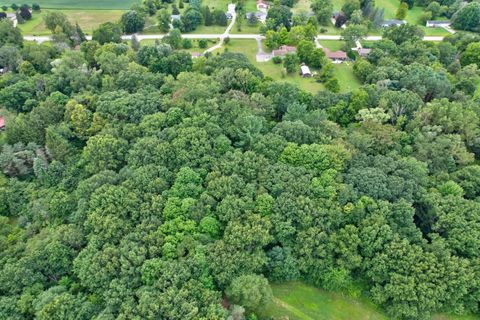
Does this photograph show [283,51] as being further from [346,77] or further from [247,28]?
[247,28]

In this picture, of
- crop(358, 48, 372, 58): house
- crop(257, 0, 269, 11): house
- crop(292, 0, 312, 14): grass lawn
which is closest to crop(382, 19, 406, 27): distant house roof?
crop(358, 48, 372, 58): house

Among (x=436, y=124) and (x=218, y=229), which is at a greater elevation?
(x=436, y=124)

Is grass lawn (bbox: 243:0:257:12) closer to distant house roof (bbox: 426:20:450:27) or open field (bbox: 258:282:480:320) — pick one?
distant house roof (bbox: 426:20:450:27)

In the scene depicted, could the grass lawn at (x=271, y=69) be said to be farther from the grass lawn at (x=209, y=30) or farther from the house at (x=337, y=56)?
the house at (x=337, y=56)

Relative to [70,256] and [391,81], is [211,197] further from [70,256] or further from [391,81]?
[391,81]

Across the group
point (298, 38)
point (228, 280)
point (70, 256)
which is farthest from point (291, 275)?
point (298, 38)

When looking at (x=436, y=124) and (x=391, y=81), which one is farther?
(x=391, y=81)

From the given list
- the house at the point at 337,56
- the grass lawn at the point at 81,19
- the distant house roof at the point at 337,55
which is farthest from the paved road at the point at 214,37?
the house at the point at 337,56
